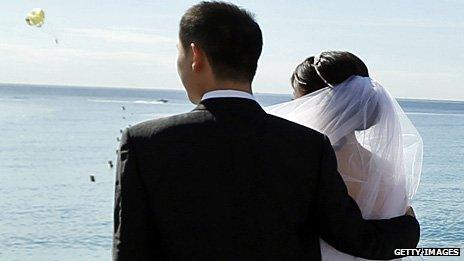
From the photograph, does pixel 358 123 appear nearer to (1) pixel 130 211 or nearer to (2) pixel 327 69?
(2) pixel 327 69

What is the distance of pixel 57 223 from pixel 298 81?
67.8 ft

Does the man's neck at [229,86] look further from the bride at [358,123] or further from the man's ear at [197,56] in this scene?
the bride at [358,123]

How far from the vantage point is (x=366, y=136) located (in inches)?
123

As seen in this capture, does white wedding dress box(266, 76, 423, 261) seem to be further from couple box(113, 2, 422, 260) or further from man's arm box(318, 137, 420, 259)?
couple box(113, 2, 422, 260)

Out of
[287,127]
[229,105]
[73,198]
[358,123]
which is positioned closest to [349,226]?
[287,127]

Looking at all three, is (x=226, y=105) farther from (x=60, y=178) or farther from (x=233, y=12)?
(x=60, y=178)

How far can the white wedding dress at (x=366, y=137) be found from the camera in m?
2.90

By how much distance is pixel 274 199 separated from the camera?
224 centimetres

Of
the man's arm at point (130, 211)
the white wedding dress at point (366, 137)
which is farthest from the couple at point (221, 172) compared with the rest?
the white wedding dress at point (366, 137)

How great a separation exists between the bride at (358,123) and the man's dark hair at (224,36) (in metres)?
0.81

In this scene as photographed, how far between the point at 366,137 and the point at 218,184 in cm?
108

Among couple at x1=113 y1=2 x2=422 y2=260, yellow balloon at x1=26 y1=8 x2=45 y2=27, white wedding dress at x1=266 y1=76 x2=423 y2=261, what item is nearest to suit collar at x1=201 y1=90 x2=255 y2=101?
couple at x1=113 y1=2 x2=422 y2=260

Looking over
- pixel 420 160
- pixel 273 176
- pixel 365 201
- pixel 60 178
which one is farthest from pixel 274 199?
pixel 60 178

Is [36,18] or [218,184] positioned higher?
[218,184]
